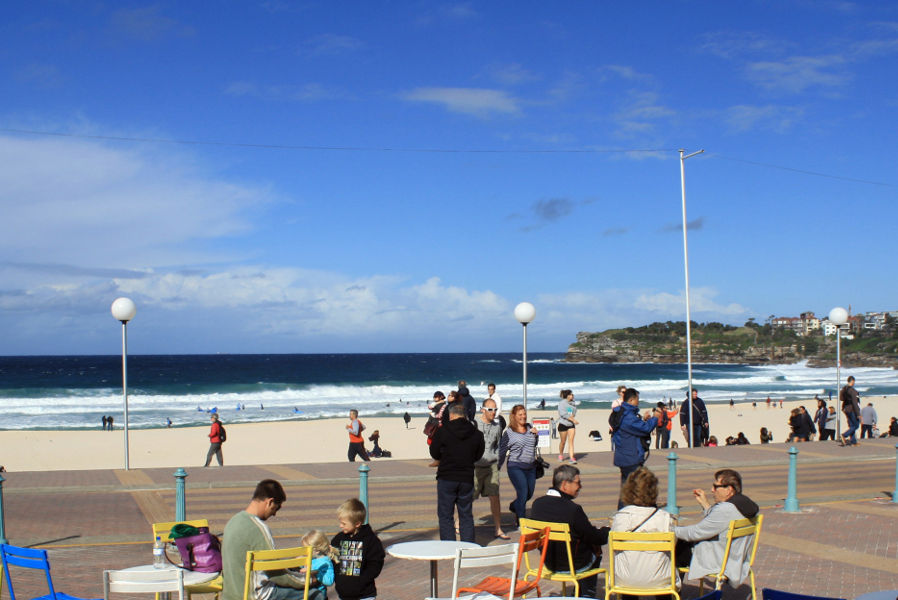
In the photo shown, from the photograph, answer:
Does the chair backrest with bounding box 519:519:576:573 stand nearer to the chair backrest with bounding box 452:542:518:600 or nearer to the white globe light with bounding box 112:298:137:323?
the chair backrest with bounding box 452:542:518:600

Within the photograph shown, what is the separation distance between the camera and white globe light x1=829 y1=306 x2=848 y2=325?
22031mm

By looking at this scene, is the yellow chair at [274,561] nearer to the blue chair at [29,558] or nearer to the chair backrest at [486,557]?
the chair backrest at [486,557]

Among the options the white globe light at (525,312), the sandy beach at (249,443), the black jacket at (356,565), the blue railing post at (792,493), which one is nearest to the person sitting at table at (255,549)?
the black jacket at (356,565)

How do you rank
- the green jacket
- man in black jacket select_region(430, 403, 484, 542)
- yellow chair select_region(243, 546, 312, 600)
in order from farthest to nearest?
man in black jacket select_region(430, 403, 484, 542) → the green jacket → yellow chair select_region(243, 546, 312, 600)

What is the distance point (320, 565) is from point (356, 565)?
25 cm

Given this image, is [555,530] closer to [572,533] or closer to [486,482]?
[572,533]

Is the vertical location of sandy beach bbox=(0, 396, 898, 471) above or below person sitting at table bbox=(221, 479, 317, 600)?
below

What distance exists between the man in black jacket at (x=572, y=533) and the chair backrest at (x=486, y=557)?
85cm

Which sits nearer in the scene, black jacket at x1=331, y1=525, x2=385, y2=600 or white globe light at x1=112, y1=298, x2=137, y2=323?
black jacket at x1=331, y1=525, x2=385, y2=600

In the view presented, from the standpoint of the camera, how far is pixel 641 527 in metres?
6.27

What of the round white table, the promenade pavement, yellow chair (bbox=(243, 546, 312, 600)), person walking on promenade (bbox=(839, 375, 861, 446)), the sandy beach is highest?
yellow chair (bbox=(243, 546, 312, 600))

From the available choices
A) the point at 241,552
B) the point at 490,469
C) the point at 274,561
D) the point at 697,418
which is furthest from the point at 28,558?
the point at 697,418

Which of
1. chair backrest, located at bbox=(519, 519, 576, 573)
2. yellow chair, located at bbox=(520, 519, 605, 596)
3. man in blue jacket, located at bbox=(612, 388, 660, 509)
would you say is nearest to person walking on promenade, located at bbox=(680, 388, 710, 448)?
man in blue jacket, located at bbox=(612, 388, 660, 509)

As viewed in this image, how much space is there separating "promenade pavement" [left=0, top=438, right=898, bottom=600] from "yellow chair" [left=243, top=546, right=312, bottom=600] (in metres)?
2.17
